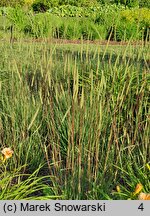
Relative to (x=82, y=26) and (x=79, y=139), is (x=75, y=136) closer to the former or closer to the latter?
(x=79, y=139)

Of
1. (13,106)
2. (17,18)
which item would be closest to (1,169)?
(13,106)

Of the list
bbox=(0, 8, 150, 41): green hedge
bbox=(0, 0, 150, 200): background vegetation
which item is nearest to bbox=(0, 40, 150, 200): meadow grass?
bbox=(0, 0, 150, 200): background vegetation

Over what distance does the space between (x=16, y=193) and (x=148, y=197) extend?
669 mm

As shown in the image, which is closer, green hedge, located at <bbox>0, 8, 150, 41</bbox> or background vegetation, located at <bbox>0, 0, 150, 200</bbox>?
background vegetation, located at <bbox>0, 0, 150, 200</bbox>

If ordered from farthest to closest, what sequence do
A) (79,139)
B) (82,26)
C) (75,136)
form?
(82,26), (75,136), (79,139)

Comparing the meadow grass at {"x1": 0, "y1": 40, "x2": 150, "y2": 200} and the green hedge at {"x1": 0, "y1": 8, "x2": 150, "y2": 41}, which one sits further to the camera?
the green hedge at {"x1": 0, "y1": 8, "x2": 150, "y2": 41}

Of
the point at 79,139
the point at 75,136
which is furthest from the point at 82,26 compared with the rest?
the point at 79,139

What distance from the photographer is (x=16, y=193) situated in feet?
6.32

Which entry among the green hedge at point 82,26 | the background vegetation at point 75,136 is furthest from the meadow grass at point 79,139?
the green hedge at point 82,26

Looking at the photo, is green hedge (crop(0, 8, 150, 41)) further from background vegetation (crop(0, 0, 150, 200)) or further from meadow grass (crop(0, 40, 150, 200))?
meadow grass (crop(0, 40, 150, 200))

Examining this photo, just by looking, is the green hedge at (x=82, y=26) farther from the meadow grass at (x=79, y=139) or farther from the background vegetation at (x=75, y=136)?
the meadow grass at (x=79, y=139)

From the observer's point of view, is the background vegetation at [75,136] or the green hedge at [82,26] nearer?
the background vegetation at [75,136]

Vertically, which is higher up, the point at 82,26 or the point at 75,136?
the point at 82,26

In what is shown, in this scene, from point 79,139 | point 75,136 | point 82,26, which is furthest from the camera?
point 82,26
